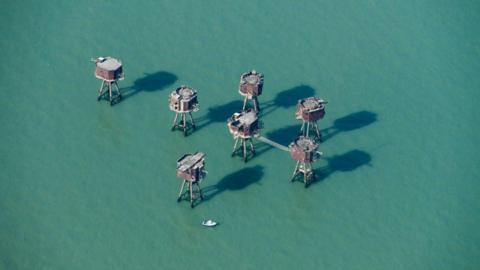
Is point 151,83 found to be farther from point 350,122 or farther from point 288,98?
point 350,122

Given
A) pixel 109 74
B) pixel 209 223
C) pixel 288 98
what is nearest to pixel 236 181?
pixel 209 223

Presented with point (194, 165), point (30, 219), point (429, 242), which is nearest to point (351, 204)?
point (429, 242)

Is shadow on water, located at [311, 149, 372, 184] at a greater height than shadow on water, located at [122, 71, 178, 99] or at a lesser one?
lesser

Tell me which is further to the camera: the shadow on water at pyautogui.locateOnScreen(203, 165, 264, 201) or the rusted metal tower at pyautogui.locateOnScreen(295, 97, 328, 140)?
the rusted metal tower at pyautogui.locateOnScreen(295, 97, 328, 140)

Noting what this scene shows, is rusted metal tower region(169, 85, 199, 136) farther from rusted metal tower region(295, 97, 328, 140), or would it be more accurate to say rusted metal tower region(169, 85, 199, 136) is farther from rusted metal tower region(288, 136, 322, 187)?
rusted metal tower region(288, 136, 322, 187)

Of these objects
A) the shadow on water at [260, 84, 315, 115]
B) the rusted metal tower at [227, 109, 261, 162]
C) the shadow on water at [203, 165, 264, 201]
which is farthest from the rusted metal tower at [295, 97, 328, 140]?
the shadow on water at [203, 165, 264, 201]
